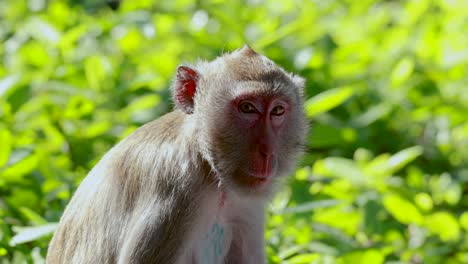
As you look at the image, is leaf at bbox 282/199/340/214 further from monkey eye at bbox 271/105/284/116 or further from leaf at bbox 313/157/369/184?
monkey eye at bbox 271/105/284/116

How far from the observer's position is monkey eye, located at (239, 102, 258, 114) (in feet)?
12.1

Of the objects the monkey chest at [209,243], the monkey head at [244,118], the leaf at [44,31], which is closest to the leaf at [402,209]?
the monkey chest at [209,243]

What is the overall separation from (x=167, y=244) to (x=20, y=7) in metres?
5.31

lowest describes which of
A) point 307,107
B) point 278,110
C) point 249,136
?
point 249,136

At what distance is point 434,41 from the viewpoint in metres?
8.00

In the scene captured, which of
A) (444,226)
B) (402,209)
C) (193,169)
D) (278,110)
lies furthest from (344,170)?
(193,169)

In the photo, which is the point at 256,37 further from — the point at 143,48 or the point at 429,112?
the point at 429,112

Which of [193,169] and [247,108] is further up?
[247,108]

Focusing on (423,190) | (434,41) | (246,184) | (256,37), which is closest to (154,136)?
(246,184)

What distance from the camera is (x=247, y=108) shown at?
3.70m

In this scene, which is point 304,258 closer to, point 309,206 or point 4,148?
point 309,206

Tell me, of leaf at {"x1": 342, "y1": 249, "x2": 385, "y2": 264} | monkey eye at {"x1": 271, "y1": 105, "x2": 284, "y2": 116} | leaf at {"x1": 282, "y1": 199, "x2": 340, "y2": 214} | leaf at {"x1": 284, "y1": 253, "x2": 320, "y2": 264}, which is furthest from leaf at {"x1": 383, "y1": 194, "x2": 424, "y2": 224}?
monkey eye at {"x1": 271, "y1": 105, "x2": 284, "y2": 116}

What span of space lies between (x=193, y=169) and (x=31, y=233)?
91cm

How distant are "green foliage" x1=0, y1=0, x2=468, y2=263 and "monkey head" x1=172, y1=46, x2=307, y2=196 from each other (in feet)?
2.59
